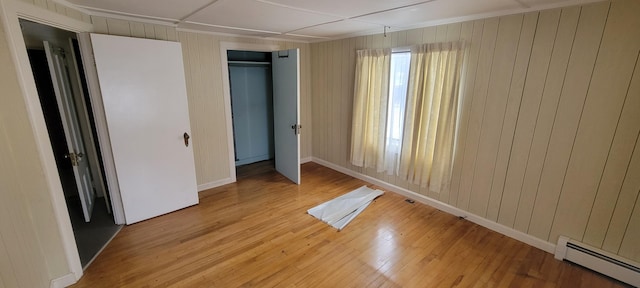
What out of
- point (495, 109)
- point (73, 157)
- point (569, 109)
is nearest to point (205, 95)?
point (73, 157)

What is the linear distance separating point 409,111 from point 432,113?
30 cm

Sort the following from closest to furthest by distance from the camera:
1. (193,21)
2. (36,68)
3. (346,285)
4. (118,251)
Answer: (346,285), (118,251), (193,21), (36,68)

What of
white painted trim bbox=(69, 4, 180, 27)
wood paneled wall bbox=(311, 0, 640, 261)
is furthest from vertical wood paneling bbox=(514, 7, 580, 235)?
white painted trim bbox=(69, 4, 180, 27)

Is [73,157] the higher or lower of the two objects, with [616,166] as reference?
lower

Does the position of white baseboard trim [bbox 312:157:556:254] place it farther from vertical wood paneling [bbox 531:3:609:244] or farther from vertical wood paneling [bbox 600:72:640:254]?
vertical wood paneling [bbox 600:72:640:254]

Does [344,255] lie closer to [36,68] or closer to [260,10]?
[260,10]

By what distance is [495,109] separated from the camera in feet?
8.63

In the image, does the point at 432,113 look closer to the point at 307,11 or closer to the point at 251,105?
the point at 307,11

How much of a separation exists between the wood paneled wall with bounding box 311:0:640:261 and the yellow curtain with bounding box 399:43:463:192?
0.11 m

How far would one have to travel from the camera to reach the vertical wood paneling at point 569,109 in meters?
2.04

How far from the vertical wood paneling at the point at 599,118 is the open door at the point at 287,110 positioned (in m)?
2.93

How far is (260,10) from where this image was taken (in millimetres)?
2326

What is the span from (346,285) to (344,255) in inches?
14.2

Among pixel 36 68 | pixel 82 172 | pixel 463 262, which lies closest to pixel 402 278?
pixel 463 262
